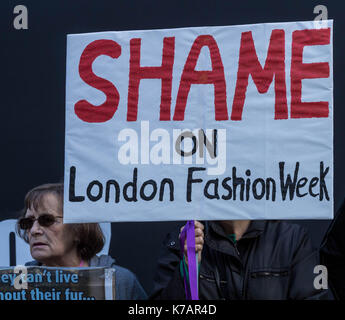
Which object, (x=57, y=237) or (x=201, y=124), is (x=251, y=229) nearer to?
(x=201, y=124)

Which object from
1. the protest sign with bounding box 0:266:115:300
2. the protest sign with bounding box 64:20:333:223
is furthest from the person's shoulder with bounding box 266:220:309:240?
the protest sign with bounding box 0:266:115:300

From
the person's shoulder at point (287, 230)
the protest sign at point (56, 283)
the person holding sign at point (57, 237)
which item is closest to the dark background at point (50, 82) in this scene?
the person holding sign at point (57, 237)

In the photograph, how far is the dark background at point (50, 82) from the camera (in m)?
3.99

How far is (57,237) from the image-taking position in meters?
3.24

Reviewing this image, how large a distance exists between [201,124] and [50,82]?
1.45 metres

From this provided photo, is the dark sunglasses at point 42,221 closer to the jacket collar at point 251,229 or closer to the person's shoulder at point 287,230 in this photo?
the jacket collar at point 251,229

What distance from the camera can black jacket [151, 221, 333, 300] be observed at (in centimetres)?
283

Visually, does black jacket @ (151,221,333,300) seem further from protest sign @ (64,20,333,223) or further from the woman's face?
the woman's face

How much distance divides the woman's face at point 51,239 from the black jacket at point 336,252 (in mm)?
1107

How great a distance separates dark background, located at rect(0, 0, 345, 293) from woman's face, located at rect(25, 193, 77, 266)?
30.0 inches

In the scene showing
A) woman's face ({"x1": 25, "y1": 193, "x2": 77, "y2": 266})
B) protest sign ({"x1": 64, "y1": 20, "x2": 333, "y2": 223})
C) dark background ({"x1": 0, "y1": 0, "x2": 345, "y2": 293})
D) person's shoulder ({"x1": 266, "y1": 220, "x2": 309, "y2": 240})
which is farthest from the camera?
dark background ({"x1": 0, "y1": 0, "x2": 345, "y2": 293})

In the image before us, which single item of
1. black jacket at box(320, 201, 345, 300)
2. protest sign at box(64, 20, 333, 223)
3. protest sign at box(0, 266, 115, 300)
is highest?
protest sign at box(64, 20, 333, 223)

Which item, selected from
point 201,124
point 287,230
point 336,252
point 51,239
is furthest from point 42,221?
point 336,252

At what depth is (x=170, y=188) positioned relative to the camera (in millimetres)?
2857
